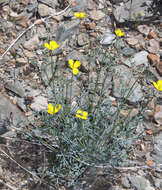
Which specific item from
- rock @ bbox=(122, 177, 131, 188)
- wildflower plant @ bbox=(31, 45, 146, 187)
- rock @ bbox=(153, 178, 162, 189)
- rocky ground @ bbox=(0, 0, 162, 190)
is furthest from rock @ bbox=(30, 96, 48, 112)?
rock @ bbox=(153, 178, 162, 189)

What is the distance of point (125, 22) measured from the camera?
144 inches

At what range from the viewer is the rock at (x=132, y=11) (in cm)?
363

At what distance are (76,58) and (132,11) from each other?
1155mm

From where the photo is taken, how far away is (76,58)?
3217 millimetres

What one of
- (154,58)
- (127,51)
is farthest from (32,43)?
(154,58)

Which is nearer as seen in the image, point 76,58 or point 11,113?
point 11,113

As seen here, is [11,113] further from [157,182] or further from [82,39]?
[157,182]

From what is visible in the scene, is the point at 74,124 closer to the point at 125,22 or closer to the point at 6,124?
the point at 6,124

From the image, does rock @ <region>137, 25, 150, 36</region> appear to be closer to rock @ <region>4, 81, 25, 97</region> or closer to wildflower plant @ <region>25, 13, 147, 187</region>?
wildflower plant @ <region>25, 13, 147, 187</region>

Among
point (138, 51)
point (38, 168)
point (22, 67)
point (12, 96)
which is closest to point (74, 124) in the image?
point (38, 168)

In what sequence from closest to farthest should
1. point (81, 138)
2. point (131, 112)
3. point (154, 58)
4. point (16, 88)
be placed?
point (81, 138) < point (131, 112) < point (16, 88) < point (154, 58)

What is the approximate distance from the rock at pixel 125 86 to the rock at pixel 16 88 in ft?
3.42

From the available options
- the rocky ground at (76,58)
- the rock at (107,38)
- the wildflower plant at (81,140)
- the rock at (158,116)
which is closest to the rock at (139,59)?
the rocky ground at (76,58)

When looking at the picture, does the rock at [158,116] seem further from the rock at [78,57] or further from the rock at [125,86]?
the rock at [78,57]
